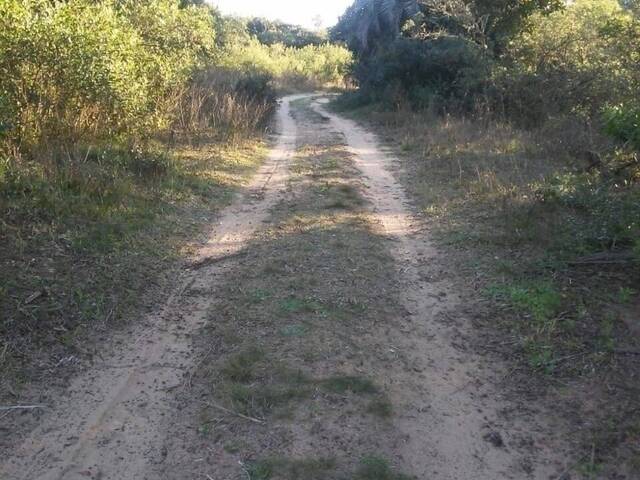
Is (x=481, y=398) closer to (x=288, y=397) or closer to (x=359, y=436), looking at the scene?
(x=359, y=436)

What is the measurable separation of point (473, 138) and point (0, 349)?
34.4ft

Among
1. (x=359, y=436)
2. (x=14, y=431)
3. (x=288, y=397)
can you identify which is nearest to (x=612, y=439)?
(x=359, y=436)

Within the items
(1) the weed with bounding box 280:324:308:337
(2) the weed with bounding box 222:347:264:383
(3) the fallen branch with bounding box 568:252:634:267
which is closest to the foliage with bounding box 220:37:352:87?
(3) the fallen branch with bounding box 568:252:634:267

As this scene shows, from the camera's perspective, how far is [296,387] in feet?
13.8

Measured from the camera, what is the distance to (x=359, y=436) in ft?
12.3

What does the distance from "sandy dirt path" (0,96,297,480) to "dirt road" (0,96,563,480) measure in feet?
0.04

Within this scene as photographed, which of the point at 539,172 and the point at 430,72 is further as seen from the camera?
the point at 430,72

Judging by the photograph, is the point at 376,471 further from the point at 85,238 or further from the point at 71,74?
the point at 71,74

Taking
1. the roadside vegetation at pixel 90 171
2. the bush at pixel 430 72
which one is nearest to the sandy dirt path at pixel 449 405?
the roadside vegetation at pixel 90 171

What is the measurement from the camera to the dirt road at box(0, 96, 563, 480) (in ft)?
11.7

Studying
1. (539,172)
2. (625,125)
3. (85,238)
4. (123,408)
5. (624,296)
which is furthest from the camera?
(539,172)

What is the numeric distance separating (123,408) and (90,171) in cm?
437

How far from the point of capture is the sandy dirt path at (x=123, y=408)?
350cm

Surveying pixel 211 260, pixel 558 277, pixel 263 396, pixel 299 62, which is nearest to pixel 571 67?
pixel 558 277
